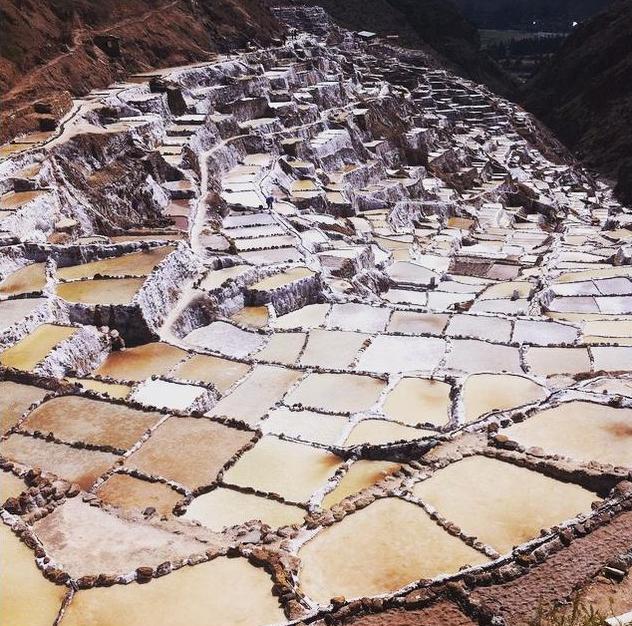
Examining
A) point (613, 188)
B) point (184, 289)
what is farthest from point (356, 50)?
point (184, 289)

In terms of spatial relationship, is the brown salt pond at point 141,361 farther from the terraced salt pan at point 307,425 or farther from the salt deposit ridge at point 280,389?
the terraced salt pan at point 307,425

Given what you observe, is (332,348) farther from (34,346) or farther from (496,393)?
(34,346)

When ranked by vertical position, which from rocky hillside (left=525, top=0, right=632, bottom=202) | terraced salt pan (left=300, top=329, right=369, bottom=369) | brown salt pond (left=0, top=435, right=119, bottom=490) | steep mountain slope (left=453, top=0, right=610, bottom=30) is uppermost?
steep mountain slope (left=453, top=0, right=610, bottom=30)

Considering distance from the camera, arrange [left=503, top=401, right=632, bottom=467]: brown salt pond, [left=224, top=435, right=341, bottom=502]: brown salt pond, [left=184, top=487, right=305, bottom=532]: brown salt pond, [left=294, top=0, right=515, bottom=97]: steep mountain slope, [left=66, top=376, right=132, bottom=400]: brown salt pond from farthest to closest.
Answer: [left=294, top=0, right=515, bottom=97]: steep mountain slope < [left=66, top=376, right=132, bottom=400]: brown salt pond < [left=224, top=435, right=341, bottom=502]: brown salt pond < [left=503, top=401, right=632, bottom=467]: brown salt pond < [left=184, top=487, right=305, bottom=532]: brown salt pond

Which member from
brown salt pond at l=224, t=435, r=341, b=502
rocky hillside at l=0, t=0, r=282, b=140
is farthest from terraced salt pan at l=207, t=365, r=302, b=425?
rocky hillside at l=0, t=0, r=282, b=140

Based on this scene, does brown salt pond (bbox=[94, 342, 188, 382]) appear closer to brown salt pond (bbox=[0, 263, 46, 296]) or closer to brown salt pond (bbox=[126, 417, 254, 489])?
brown salt pond (bbox=[126, 417, 254, 489])

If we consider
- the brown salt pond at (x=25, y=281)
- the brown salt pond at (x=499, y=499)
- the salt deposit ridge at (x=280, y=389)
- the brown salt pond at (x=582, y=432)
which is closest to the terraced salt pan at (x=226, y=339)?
the salt deposit ridge at (x=280, y=389)

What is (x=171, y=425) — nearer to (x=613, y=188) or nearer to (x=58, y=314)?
(x=58, y=314)
